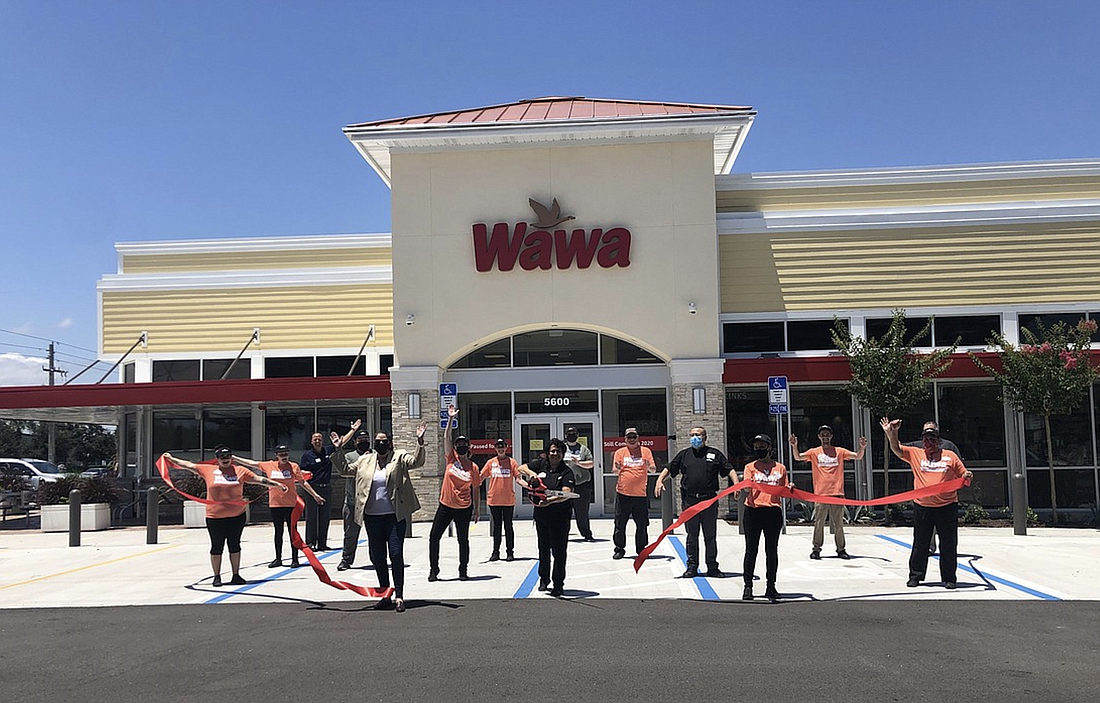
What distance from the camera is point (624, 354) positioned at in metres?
21.1

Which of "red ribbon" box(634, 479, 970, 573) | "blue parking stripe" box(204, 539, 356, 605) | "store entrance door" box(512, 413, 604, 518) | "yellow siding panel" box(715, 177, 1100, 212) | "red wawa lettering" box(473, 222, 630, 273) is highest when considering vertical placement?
"yellow siding panel" box(715, 177, 1100, 212)

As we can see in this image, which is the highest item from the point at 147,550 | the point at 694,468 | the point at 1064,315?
the point at 1064,315

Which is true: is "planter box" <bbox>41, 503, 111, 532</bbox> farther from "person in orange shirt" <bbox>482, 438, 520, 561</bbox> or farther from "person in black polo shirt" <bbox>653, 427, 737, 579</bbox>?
"person in black polo shirt" <bbox>653, 427, 737, 579</bbox>

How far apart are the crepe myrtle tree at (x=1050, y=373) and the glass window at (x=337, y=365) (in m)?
13.5

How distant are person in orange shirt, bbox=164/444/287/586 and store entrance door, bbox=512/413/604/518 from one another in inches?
359

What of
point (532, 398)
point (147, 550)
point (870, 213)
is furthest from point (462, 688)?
point (870, 213)

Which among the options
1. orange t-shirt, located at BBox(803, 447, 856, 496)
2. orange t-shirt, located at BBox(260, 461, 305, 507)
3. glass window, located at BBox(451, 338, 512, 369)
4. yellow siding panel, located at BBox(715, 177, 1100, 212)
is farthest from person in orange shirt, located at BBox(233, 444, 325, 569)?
yellow siding panel, located at BBox(715, 177, 1100, 212)

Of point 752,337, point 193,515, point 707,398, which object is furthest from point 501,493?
point 193,515

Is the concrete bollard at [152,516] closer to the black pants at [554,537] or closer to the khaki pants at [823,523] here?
the black pants at [554,537]

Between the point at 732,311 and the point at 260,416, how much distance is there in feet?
36.8

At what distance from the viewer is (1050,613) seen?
31.8ft

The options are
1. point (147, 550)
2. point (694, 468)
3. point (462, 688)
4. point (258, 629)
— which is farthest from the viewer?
point (147, 550)

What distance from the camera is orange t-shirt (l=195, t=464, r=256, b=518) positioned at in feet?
39.7

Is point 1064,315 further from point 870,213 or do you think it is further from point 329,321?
point 329,321
